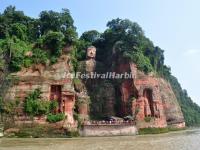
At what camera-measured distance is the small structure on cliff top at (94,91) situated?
40500 mm

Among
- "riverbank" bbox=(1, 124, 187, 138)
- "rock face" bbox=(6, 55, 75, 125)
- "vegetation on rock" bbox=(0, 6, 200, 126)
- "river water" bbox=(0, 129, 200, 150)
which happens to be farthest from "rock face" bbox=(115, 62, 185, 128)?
"river water" bbox=(0, 129, 200, 150)

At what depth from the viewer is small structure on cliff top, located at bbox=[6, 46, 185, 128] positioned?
40500 millimetres

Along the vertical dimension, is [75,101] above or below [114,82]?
below

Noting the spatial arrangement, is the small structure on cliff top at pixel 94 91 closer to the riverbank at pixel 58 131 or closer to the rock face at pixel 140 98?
the rock face at pixel 140 98

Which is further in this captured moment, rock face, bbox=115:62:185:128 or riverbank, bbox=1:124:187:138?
rock face, bbox=115:62:185:128

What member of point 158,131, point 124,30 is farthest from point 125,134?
point 124,30

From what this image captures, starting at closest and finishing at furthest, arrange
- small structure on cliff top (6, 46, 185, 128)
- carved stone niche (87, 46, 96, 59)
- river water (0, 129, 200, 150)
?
river water (0, 129, 200, 150) < small structure on cliff top (6, 46, 185, 128) < carved stone niche (87, 46, 96, 59)

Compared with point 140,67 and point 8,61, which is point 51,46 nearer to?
point 8,61

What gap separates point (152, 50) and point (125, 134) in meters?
21.0

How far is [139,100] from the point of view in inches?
1887

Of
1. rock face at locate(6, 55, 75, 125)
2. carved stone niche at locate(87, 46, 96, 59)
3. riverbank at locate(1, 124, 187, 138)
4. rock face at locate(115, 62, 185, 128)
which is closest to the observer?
riverbank at locate(1, 124, 187, 138)

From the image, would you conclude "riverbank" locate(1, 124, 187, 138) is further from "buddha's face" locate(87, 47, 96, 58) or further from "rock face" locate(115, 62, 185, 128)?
"buddha's face" locate(87, 47, 96, 58)

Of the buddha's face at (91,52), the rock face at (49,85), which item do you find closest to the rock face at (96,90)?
the buddha's face at (91,52)

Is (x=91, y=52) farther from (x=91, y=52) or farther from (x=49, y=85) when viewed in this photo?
(x=49, y=85)
